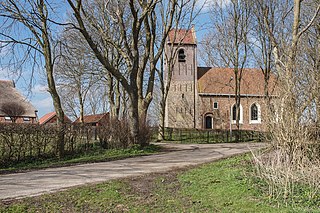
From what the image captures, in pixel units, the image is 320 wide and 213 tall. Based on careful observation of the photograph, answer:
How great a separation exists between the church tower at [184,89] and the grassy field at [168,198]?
1252 inches

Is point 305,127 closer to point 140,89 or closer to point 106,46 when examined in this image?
point 140,89

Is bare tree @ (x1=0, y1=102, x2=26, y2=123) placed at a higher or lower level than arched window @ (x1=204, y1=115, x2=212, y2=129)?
higher

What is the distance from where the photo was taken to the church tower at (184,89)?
39.8 m

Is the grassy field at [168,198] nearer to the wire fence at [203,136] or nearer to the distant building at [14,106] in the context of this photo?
the wire fence at [203,136]

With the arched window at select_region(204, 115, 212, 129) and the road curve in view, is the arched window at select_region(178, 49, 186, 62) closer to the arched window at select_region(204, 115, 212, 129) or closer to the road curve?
the arched window at select_region(204, 115, 212, 129)

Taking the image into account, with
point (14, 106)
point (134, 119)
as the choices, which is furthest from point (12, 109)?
point (134, 119)

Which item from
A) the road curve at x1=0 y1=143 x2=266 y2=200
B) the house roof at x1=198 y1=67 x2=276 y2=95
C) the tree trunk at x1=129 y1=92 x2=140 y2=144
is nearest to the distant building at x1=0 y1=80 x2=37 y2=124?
the house roof at x1=198 y1=67 x2=276 y2=95

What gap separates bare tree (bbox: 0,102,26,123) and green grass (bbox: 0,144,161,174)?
82.7 feet

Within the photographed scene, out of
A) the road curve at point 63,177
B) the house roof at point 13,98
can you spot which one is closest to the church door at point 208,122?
the house roof at point 13,98

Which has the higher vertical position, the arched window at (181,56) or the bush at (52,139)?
the arched window at (181,56)

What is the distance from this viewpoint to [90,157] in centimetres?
1354

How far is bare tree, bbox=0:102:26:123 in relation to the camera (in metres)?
36.0

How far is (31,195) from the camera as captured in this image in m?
6.65

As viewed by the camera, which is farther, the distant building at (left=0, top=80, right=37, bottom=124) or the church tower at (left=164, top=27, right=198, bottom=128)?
the church tower at (left=164, top=27, right=198, bottom=128)
